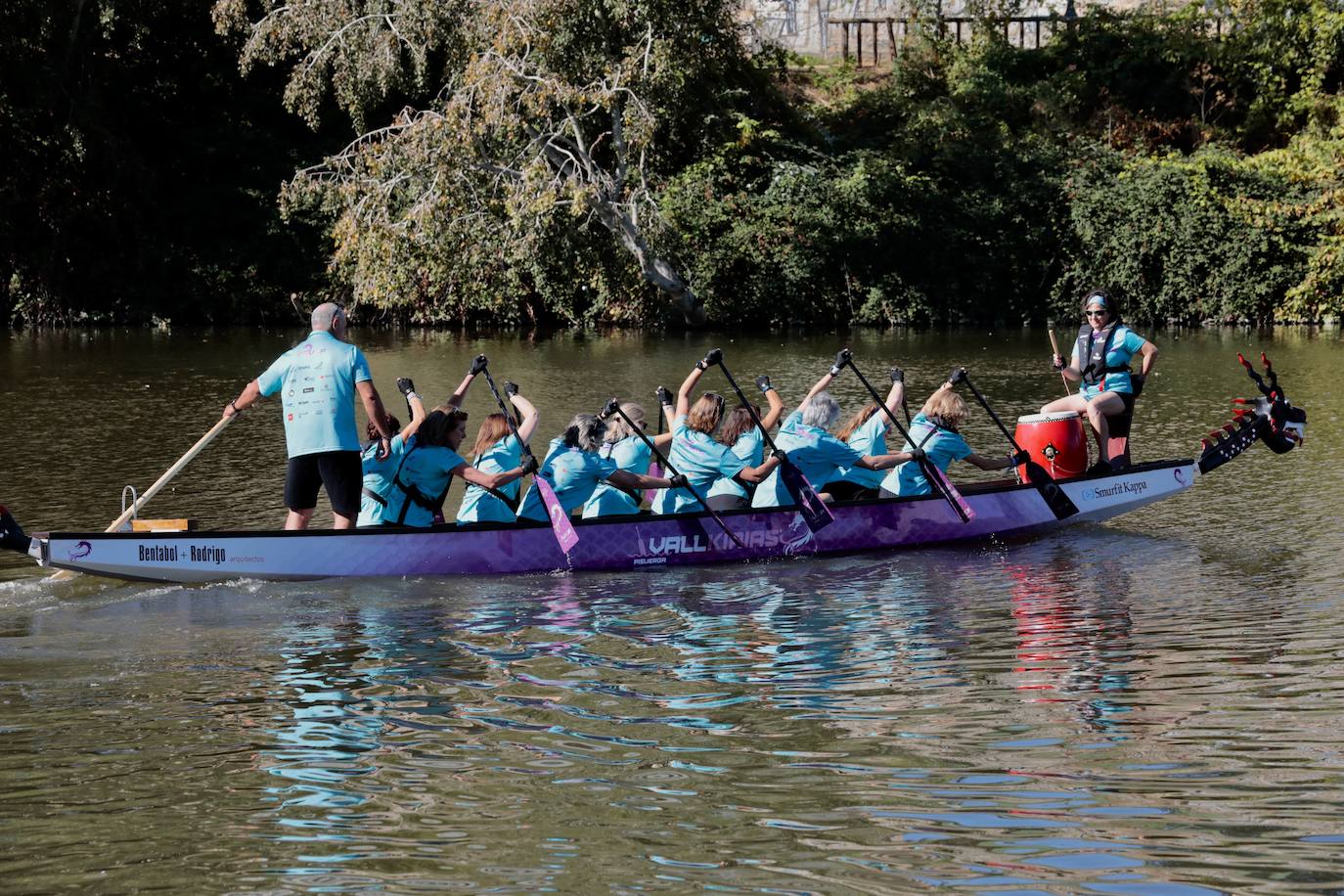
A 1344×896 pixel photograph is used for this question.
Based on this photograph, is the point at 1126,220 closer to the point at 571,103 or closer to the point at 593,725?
the point at 571,103

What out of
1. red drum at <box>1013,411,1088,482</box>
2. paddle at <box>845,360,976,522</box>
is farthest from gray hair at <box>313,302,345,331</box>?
red drum at <box>1013,411,1088,482</box>

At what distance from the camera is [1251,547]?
12.1m

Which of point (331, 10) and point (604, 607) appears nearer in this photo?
point (604, 607)

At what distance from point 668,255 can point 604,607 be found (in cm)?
2036

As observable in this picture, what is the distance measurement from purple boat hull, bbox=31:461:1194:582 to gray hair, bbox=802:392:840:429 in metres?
0.63

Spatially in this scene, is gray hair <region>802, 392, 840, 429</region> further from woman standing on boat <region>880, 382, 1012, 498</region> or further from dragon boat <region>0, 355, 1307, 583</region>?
woman standing on boat <region>880, 382, 1012, 498</region>

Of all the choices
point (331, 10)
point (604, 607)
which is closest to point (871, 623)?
point (604, 607)

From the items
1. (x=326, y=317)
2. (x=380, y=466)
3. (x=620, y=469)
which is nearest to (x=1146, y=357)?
(x=620, y=469)

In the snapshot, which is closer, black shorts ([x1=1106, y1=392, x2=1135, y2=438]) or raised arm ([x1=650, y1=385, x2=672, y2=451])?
raised arm ([x1=650, y1=385, x2=672, y2=451])

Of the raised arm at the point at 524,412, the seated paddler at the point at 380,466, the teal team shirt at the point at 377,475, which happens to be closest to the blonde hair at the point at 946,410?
the raised arm at the point at 524,412

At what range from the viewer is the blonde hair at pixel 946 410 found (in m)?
12.5

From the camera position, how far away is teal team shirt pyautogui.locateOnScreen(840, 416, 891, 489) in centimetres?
1251

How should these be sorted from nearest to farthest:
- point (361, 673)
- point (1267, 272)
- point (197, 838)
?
point (197, 838) → point (361, 673) → point (1267, 272)

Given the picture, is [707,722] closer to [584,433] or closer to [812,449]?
[584,433]
